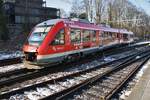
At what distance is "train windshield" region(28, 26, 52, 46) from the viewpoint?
15.4 meters

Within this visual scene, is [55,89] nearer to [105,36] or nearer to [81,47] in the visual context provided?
[81,47]

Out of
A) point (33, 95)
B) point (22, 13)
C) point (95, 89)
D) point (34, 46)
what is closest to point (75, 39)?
point (34, 46)

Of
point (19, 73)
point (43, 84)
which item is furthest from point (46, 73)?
point (43, 84)

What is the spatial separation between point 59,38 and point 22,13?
123 feet

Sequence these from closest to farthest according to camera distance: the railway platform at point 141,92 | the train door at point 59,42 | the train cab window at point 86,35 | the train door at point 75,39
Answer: the railway platform at point 141,92 < the train door at point 59,42 < the train door at point 75,39 < the train cab window at point 86,35

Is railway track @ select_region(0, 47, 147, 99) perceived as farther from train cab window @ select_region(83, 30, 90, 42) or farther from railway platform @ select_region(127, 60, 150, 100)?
train cab window @ select_region(83, 30, 90, 42)

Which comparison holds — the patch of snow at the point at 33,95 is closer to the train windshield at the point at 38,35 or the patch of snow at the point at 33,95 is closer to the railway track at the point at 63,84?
the railway track at the point at 63,84

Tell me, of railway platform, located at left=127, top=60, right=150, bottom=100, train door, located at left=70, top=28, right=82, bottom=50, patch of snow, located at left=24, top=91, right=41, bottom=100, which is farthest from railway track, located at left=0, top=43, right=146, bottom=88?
railway platform, located at left=127, top=60, right=150, bottom=100

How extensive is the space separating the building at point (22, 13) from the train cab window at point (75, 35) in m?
28.4

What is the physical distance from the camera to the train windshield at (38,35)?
1542cm

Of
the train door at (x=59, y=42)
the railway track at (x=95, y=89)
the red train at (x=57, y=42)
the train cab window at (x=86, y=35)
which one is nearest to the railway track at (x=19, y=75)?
the red train at (x=57, y=42)

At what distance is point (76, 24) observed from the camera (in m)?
18.8

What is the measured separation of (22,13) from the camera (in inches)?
2053

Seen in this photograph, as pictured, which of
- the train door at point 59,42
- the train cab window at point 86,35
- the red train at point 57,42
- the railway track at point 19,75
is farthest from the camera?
the train cab window at point 86,35
